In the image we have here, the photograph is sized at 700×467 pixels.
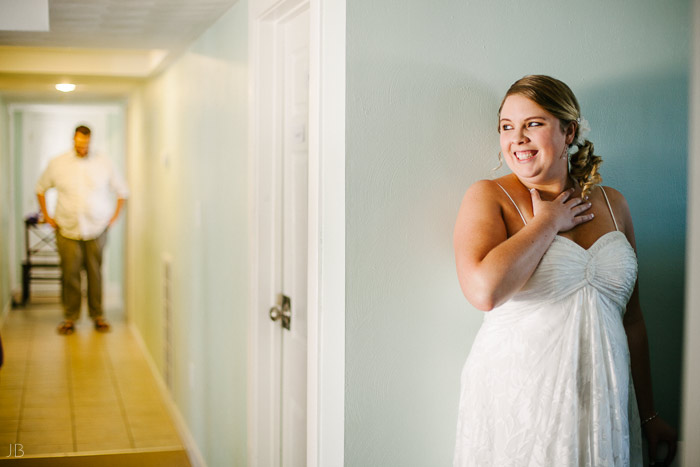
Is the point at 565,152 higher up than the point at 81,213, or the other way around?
the point at 565,152

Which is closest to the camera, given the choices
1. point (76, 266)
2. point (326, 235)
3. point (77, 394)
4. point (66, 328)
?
point (326, 235)

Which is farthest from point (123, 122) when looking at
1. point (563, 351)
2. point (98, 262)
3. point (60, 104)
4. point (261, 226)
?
point (563, 351)

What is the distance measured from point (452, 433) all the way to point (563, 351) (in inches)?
17.6

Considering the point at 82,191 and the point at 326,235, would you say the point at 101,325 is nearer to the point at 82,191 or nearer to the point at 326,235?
the point at 82,191

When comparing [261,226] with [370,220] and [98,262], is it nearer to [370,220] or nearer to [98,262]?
[370,220]

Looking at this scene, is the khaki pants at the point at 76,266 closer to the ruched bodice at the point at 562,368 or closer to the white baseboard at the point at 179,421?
Result: the white baseboard at the point at 179,421

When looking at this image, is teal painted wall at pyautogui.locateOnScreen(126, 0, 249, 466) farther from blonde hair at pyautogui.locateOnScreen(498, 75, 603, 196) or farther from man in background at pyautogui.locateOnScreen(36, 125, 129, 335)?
blonde hair at pyautogui.locateOnScreen(498, 75, 603, 196)

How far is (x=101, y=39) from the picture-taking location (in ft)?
11.1

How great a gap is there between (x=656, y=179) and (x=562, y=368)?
684 millimetres

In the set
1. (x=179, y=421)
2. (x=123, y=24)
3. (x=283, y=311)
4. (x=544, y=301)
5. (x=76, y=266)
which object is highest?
(x=123, y=24)

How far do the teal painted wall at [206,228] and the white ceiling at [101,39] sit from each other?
12 centimetres

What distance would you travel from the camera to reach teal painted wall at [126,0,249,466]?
2602 millimetres

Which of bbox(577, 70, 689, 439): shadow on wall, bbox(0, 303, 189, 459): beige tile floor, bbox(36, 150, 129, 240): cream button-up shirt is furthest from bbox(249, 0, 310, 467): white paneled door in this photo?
bbox(36, 150, 129, 240): cream button-up shirt

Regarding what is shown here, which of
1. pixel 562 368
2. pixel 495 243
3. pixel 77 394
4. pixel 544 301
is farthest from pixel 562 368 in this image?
pixel 77 394
